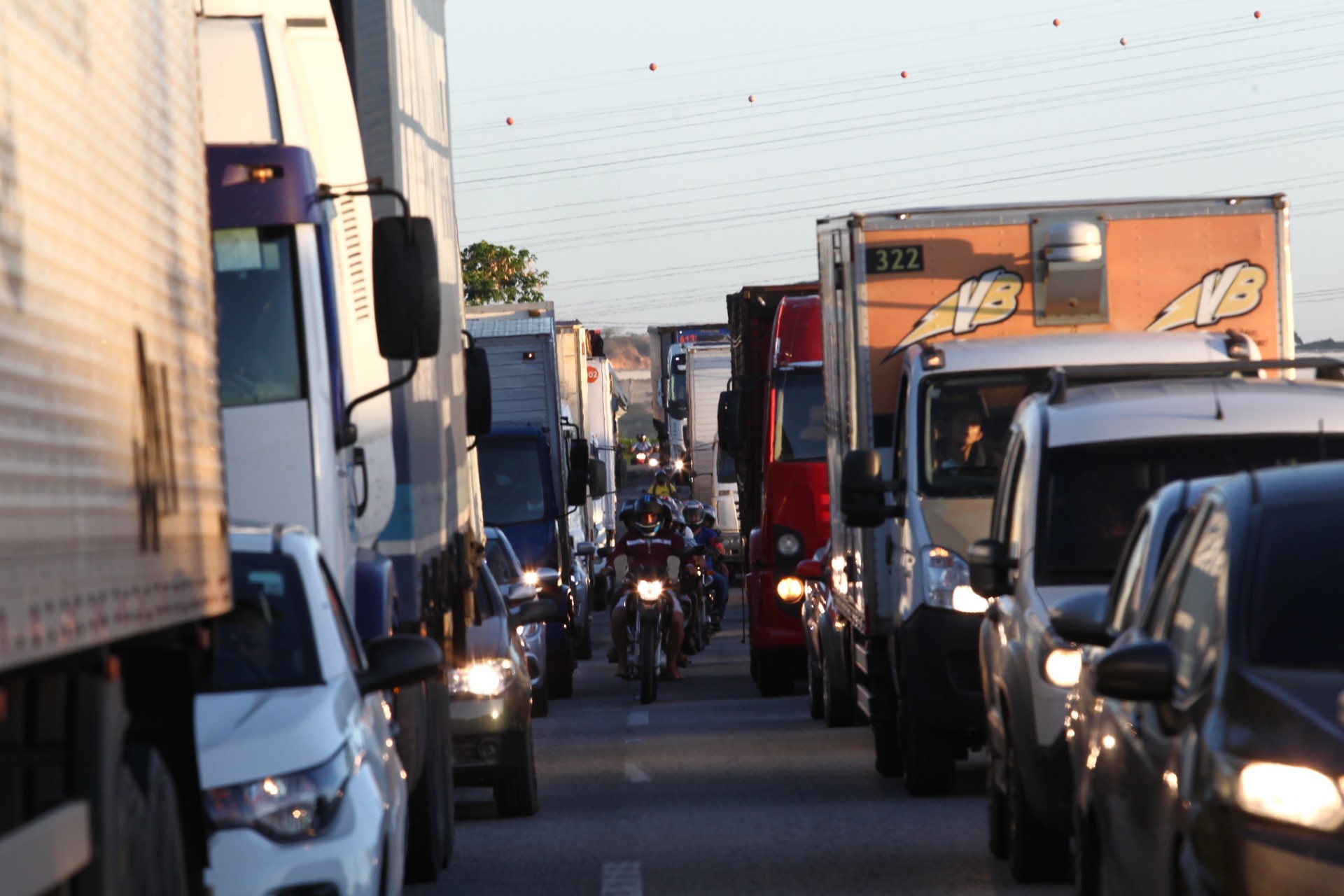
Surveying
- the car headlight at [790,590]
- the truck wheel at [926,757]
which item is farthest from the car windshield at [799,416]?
the truck wheel at [926,757]

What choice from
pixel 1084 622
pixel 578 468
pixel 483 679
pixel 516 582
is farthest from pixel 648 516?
pixel 1084 622

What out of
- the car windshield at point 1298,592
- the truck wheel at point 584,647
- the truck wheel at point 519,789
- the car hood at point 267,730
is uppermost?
the car windshield at point 1298,592

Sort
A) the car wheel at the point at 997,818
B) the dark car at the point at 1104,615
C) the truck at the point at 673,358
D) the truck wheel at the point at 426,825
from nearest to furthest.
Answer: the dark car at the point at 1104,615
the car wheel at the point at 997,818
the truck wheel at the point at 426,825
the truck at the point at 673,358

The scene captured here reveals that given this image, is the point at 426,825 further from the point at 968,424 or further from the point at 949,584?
the point at 968,424

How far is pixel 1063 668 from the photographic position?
31.8ft

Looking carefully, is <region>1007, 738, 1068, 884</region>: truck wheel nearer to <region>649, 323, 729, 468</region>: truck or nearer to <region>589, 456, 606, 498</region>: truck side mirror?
<region>589, 456, 606, 498</region>: truck side mirror

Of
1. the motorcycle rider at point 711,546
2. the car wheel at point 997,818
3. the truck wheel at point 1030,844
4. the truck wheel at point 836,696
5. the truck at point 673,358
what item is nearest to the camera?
the truck wheel at point 1030,844

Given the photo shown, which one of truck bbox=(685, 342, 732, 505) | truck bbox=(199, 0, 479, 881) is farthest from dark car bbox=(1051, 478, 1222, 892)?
truck bbox=(685, 342, 732, 505)

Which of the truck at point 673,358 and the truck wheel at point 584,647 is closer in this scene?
the truck wheel at point 584,647

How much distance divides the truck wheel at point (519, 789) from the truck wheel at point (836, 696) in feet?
15.3

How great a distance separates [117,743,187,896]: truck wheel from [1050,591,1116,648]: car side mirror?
3.03 meters

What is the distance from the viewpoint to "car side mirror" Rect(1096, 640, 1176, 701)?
20.1ft

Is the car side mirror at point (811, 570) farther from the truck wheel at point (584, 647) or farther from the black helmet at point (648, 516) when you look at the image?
the truck wheel at point (584, 647)

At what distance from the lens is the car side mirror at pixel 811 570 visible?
19812mm
